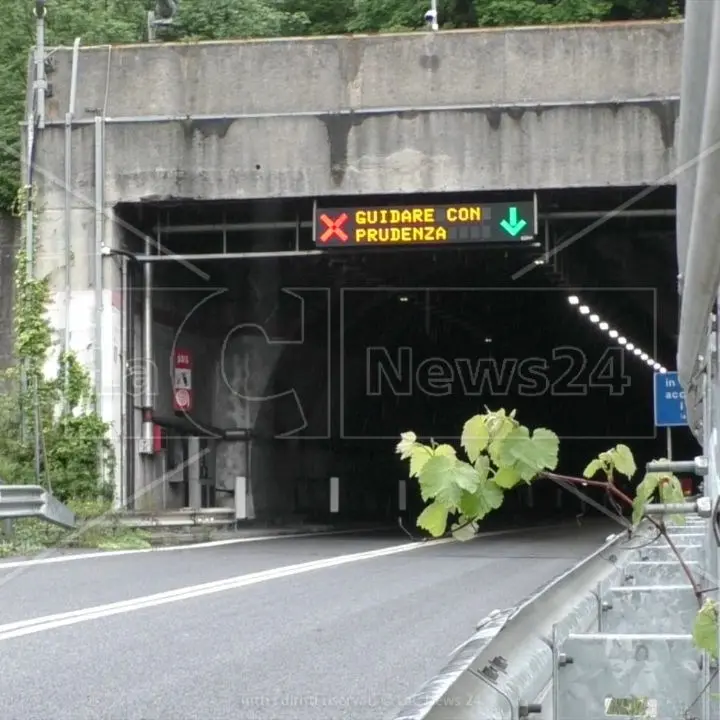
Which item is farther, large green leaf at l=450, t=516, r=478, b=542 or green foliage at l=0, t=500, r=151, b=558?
green foliage at l=0, t=500, r=151, b=558

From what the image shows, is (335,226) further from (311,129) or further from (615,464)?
(615,464)

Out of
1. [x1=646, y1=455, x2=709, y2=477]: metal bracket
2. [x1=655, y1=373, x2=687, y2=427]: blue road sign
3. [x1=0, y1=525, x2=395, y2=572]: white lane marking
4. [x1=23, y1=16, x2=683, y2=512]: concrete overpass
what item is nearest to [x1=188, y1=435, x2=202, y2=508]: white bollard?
[x1=0, y1=525, x2=395, y2=572]: white lane marking

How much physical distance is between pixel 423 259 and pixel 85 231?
731cm

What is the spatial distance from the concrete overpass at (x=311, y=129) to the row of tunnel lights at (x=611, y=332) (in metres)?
11.5

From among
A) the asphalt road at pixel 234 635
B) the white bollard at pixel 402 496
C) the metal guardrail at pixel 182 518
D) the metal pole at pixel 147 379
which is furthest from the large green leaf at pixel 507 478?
the white bollard at pixel 402 496

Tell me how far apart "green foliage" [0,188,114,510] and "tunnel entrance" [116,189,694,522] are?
3.59 ft

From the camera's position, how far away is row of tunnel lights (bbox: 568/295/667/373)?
36388 millimetres

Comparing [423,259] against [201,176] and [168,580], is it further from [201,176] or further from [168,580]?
[168,580]

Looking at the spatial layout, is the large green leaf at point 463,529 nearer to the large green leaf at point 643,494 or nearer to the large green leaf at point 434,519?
the large green leaf at point 434,519

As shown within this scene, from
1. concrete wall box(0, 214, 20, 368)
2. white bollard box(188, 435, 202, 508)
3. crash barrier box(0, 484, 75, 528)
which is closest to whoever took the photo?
crash barrier box(0, 484, 75, 528)

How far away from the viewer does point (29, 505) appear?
1900 centimetres

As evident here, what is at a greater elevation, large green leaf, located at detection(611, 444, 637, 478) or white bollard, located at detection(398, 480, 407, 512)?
large green leaf, located at detection(611, 444, 637, 478)

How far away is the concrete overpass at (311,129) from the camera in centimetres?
2344

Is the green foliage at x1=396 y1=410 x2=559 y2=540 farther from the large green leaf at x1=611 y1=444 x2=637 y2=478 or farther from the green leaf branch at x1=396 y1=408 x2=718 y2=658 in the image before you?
the large green leaf at x1=611 y1=444 x2=637 y2=478
